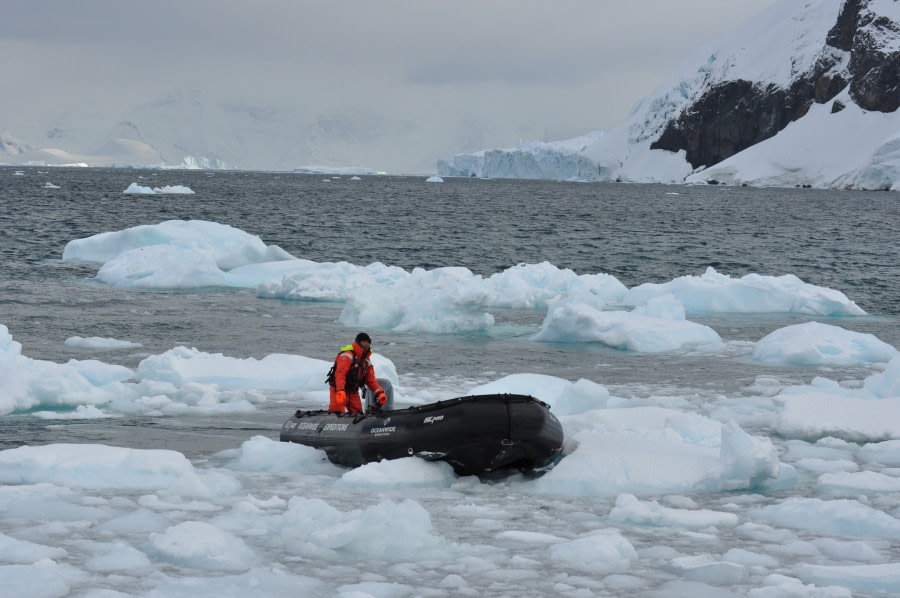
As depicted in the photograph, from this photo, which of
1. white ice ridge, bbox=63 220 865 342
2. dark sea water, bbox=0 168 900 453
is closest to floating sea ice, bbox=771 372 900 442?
dark sea water, bbox=0 168 900 453

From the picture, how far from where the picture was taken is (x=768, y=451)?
9.89m

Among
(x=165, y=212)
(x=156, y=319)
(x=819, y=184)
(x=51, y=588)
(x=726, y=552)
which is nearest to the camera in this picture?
(x=51, y=588)

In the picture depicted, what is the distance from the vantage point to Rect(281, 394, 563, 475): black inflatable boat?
9.77 metres

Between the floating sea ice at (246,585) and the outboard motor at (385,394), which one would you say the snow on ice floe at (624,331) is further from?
the floating sea ice at (246,585)

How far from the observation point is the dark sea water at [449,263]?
17828mm

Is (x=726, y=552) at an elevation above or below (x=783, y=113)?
below

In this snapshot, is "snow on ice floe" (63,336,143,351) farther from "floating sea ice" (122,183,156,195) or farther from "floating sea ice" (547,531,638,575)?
"floating sea ice" (122,183,156,195)

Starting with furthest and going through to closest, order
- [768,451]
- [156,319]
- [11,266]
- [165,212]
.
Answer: [165,212] → [11,266] → [156,319] → [768,451]

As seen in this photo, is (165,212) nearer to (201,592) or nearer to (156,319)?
(156,319)

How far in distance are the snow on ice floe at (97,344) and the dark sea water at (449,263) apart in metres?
0.37

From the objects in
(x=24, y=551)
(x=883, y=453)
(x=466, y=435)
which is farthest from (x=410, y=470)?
(x=883, y=453)

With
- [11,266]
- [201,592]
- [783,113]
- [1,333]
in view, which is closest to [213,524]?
[201,592]

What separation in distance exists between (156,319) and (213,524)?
14.0 meters

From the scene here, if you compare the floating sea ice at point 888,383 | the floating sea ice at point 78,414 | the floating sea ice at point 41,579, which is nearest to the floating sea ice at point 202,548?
the floating sea ice at point 41,579
